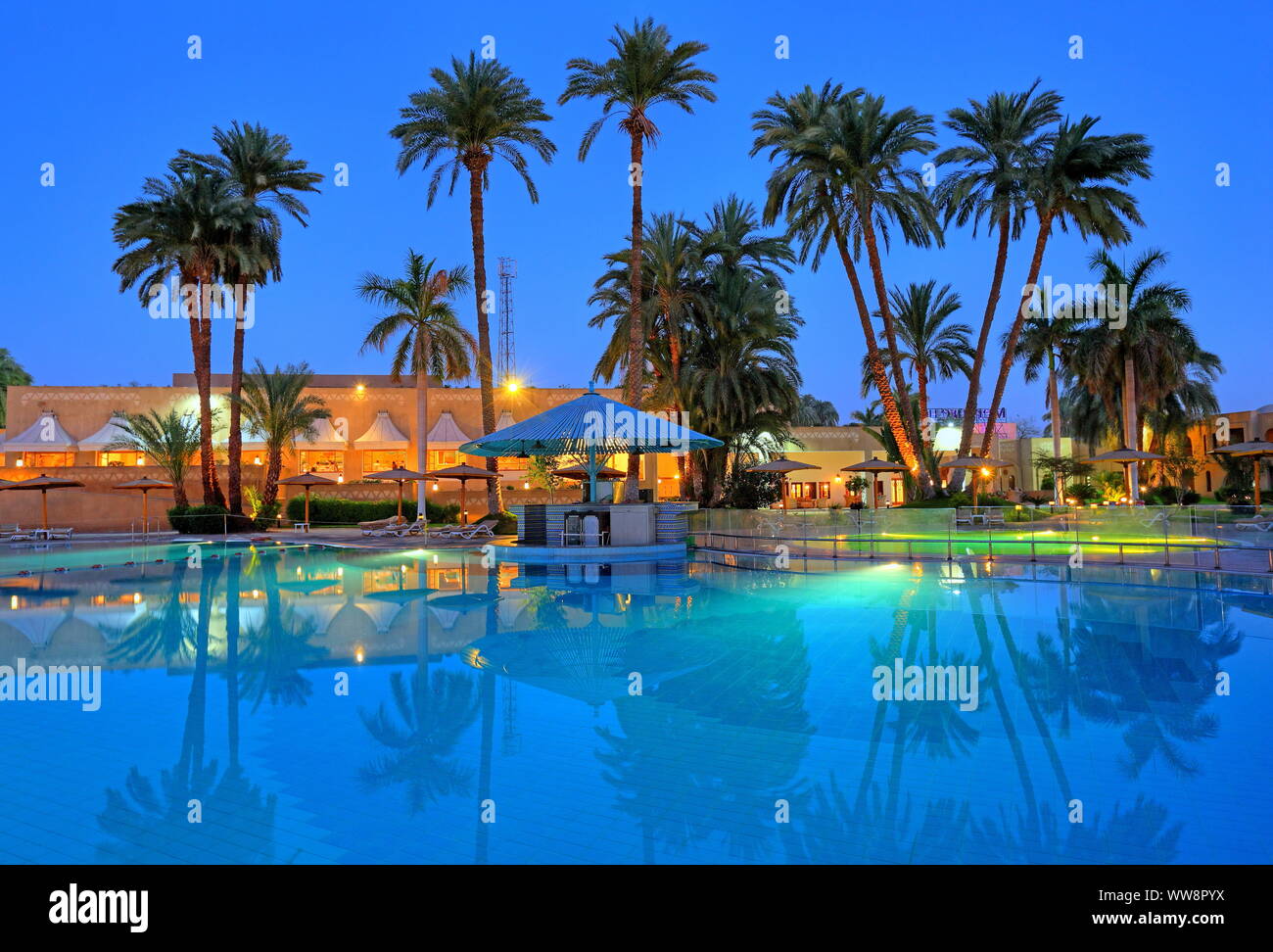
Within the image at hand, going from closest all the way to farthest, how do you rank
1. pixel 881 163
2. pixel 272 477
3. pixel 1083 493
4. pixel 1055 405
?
1. pixel 881 163
2. pixel 272 477
3. pixel 1083 493
4. pixel 1055 405

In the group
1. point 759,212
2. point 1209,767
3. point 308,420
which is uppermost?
point 759,212

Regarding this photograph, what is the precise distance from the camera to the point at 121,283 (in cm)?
3083

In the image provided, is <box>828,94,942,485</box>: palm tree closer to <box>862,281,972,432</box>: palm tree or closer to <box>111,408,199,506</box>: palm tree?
<box>862,281,972,432</box>: palm tree

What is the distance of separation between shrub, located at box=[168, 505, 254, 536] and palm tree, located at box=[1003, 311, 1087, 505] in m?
35.8

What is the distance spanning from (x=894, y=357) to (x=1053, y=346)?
1374cm

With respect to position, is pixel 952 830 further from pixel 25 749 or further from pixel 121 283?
pixel 121 283

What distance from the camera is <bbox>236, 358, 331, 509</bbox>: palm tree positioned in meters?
34.4

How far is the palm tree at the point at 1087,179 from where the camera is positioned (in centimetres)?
2897

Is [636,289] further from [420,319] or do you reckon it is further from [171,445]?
[171,445]

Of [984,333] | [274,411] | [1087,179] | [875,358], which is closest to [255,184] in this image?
[274,411]

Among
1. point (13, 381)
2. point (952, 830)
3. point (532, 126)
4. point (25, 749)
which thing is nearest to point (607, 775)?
point (952, 830)

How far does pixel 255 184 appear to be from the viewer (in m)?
32.0

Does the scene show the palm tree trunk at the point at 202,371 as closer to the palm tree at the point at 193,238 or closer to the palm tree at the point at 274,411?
the palm tree at the point at 193,238

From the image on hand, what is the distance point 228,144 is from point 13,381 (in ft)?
123
